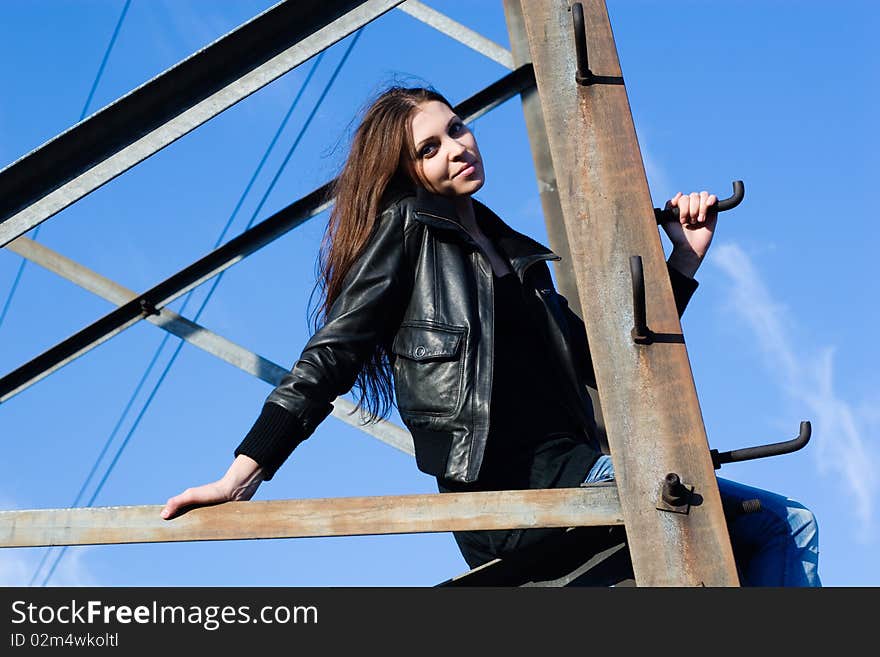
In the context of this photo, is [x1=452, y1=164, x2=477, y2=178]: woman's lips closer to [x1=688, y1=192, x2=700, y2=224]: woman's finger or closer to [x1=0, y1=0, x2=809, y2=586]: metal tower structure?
[x1=0, y1=0, x2=809, y2=586]: metal tower structure

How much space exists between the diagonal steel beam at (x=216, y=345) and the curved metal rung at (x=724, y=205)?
6.40ft

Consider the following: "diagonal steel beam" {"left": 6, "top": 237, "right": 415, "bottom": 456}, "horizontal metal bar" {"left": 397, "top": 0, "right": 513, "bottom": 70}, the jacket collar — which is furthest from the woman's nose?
"diagonal steel beam" {"left": 6, "top": 237, "right": 415, "bottom": 456}

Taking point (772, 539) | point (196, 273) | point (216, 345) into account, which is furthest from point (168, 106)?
point (216, 345)

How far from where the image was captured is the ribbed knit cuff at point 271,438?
8.12 ft

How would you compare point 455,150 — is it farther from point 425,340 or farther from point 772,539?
point 772,539

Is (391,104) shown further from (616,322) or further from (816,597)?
(816,597)

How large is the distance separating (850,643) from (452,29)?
349 centimetres

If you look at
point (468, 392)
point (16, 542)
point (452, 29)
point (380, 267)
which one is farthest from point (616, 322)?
point (452, 29)

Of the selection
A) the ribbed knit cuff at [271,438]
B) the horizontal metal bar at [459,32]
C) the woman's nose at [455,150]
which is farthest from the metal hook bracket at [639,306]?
the horizontal metal bar at [459,32]

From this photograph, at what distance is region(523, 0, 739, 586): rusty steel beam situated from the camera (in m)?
2.38

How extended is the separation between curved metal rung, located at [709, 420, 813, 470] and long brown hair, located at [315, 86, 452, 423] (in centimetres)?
83

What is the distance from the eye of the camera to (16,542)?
247cm

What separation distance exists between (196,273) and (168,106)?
186 cm

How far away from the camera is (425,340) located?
8.90ft
